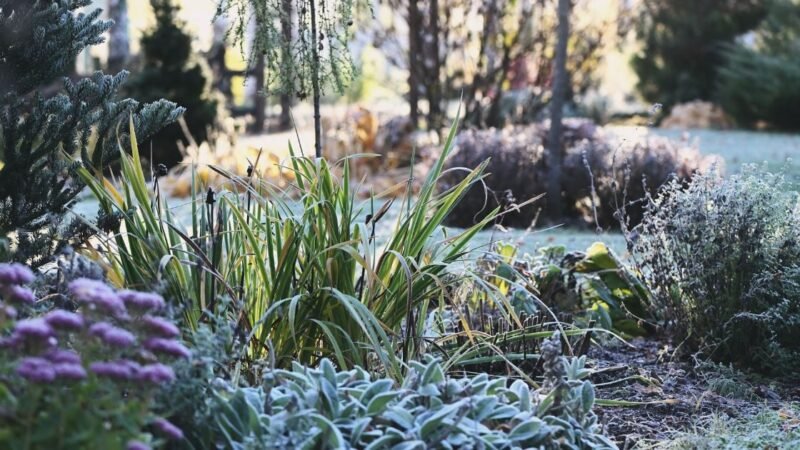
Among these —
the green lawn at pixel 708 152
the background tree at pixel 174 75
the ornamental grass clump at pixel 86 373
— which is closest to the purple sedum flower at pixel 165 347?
the ornamental grass clump at pixel 86 373

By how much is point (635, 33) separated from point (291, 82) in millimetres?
14744

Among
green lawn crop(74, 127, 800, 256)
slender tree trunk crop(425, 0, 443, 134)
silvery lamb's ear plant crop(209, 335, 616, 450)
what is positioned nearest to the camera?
silvery lamb's ear plant crop(209, 335, 616, 450)

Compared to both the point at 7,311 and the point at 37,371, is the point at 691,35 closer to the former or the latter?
the point at 7,311

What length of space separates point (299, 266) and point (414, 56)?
7.23 meters

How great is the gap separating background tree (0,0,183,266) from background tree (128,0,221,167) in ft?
23.7

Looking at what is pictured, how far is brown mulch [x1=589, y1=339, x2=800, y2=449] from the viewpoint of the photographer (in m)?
2.85

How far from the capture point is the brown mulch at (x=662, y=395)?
2.85 meters

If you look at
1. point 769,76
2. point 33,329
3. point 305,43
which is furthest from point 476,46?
point 33,329

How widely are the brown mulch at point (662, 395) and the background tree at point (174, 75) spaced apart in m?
7.66

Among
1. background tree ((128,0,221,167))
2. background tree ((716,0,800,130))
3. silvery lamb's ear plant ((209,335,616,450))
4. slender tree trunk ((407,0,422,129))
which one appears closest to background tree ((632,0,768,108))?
background tree ((716,0,800,130))

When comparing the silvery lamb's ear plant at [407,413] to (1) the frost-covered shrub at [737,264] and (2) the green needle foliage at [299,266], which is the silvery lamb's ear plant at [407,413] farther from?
(1) the frost-covered shrub at [737,264]

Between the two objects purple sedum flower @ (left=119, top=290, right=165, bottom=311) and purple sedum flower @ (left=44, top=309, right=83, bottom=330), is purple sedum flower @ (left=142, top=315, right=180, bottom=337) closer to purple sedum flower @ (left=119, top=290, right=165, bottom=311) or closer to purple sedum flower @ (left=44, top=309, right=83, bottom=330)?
purple sedum flower @ (left=119, top=290, right=165, bottom=311)

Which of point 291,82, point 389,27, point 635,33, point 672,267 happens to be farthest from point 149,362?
point 635,33

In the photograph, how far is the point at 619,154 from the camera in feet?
21.5
